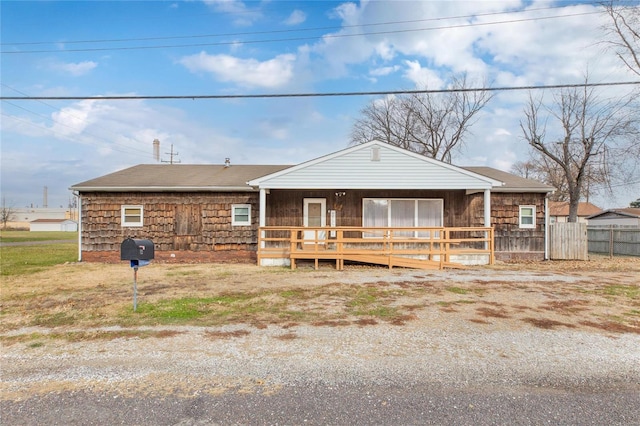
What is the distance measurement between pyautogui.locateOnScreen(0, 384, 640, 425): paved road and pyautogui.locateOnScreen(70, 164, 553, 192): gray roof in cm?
1089

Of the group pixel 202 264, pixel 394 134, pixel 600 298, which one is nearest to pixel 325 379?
pixel 600 298

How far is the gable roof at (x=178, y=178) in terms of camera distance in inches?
538

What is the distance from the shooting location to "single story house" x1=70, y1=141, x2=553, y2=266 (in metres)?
12.8

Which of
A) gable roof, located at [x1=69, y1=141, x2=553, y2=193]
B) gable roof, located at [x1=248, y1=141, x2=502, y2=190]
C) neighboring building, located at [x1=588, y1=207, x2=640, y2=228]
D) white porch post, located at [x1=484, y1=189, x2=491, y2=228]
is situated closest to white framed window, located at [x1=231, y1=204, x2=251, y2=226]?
gable roof, located at [x1=69, y1=141, x2=553, y2=193]

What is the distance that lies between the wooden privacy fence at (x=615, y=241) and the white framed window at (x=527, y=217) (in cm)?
529

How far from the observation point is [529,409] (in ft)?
10.2

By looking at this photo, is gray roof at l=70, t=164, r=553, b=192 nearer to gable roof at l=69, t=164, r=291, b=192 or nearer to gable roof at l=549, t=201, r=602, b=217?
gable roof at l=69, t=164, r=291, b=192

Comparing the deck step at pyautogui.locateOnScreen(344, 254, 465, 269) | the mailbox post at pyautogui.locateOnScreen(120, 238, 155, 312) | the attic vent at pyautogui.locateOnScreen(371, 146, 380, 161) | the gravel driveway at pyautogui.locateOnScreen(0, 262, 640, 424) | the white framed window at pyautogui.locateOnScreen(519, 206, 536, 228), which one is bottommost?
the gravel driveway at pyautogui.locateOnScreen(0, 262, 640, 424)

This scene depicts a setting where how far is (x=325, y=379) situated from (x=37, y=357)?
11.3 ft

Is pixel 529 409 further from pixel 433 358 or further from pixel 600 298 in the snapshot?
pixel 600 298

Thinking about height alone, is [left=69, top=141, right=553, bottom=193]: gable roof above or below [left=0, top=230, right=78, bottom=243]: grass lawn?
above

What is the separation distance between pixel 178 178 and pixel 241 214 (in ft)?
10.7

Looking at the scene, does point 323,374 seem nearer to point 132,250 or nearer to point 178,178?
point 132,250

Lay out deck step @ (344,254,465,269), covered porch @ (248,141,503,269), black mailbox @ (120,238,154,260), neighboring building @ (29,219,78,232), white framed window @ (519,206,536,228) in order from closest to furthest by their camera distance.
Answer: black mailbox @ (120,238,154,260) → deck step @ (344,254,465,269) → covered porch @ (248,141,503,269) → white framed window @ (519,206,536,228) → neighboring building @ (29,219,78,232)
